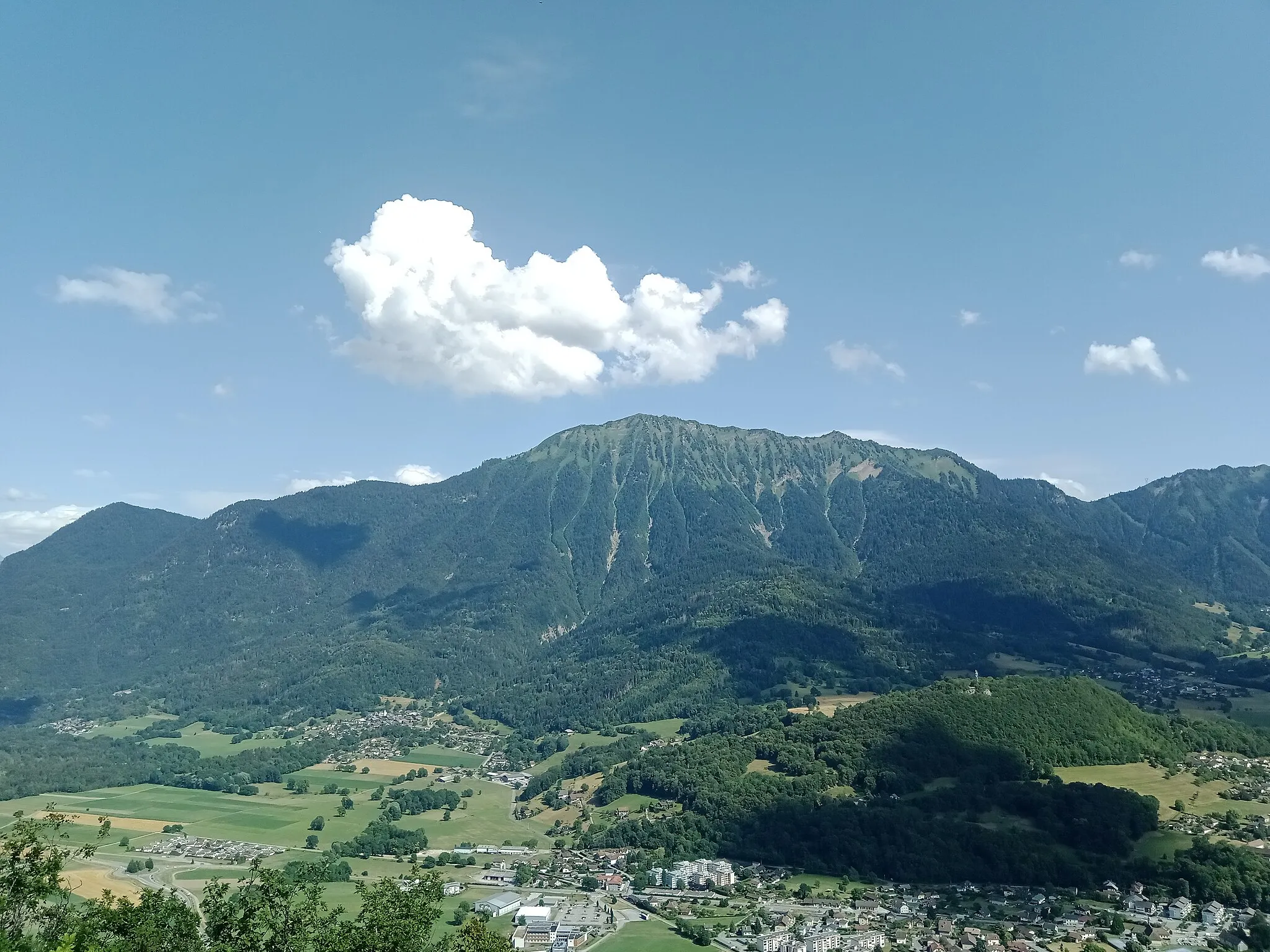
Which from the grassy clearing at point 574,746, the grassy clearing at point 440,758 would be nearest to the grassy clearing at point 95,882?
the grassy clearing at point 440,758

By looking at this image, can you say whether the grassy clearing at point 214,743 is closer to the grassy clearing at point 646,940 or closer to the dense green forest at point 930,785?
the dense green forest at point 930,785

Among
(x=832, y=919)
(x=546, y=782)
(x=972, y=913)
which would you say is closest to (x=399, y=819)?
(x=546, y=782)

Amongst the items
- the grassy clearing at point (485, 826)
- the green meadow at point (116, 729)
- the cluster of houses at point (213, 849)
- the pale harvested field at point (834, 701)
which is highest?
the pale harvested field at point (834, 701)

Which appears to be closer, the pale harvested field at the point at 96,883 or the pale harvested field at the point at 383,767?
the pale harvested field at the point at 96,883

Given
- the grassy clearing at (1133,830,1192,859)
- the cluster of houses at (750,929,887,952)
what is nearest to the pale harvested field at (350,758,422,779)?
the cluster of houses at (750,929,887,952)

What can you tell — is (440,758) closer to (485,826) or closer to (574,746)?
(574,746)

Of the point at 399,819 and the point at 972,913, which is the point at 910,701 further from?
the point at 399,819
